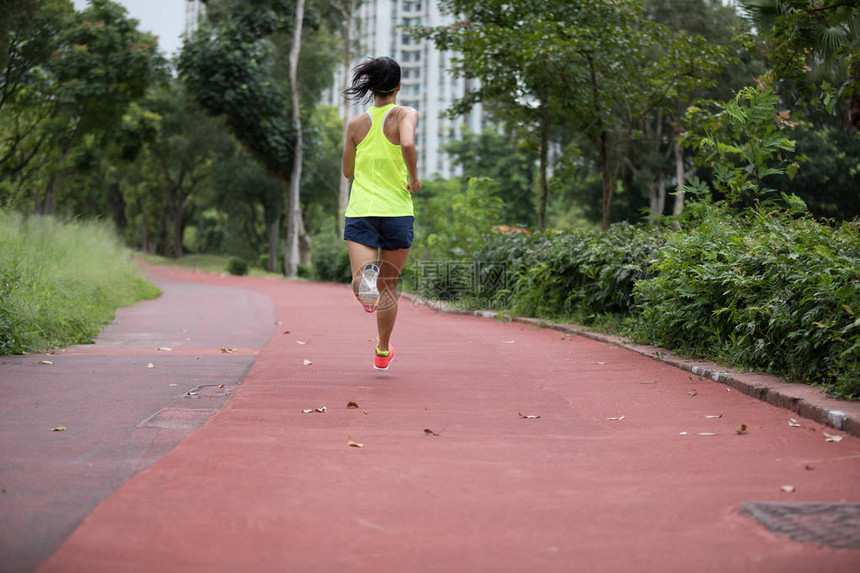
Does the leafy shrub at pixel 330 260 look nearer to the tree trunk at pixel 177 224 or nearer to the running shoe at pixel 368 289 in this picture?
the running shoe at pixel 368 289

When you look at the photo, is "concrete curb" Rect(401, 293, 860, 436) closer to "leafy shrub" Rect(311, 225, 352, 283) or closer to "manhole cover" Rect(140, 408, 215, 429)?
"manhole cover" Rect(140, 408, 215, 429)

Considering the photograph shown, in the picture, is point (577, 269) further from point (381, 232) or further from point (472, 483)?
point (472, 483)

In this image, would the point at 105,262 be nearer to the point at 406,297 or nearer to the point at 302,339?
the point at 406,297

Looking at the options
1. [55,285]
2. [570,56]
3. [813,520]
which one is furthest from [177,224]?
[813,520]

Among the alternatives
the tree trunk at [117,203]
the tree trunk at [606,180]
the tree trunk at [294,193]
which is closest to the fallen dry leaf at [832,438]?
the tree trunk at [606,180]

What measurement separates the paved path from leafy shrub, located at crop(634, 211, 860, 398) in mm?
454

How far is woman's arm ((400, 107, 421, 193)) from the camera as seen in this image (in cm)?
564

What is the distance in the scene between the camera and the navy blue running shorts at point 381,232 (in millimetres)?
5824

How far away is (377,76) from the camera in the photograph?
5.89 metres

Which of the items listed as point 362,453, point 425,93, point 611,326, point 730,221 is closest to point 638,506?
point 362,453

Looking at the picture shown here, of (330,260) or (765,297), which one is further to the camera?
(330,260)

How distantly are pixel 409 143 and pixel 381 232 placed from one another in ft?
2.20

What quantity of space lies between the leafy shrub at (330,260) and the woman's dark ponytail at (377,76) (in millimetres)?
21182

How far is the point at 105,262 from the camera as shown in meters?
16.7
